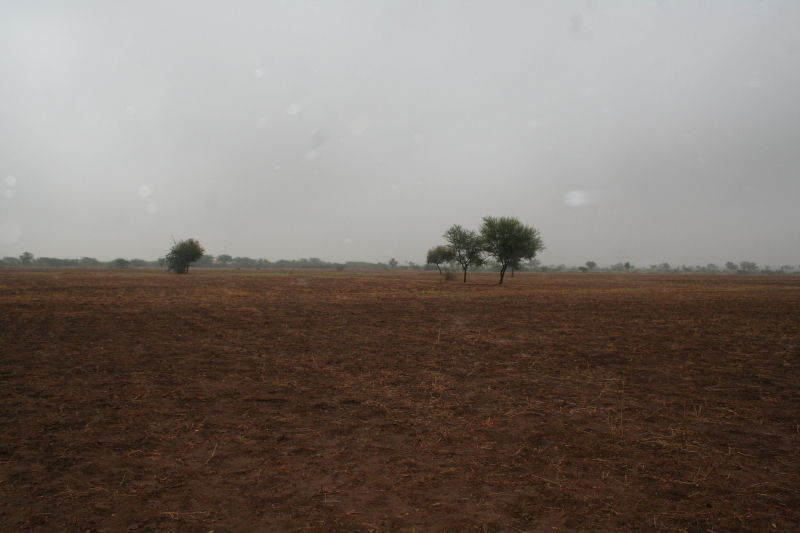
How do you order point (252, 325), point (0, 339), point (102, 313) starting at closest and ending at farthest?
point (0, 339), point (252, 325), point (102, 313)

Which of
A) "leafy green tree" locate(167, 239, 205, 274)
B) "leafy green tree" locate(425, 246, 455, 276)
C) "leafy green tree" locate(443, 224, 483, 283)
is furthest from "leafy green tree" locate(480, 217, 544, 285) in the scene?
"leafy green tree" locate(167, 239, 205, 274)

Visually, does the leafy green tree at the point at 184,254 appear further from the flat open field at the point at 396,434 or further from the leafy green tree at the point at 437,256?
the flat open field at the point at 396,434

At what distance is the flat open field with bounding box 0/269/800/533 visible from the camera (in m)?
4.01

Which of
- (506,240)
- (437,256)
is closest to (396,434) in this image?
(506,240)

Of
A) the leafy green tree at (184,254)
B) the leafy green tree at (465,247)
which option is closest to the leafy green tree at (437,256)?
the leafy green tree at (465,247)

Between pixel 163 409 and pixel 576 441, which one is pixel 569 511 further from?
pixel 163 409

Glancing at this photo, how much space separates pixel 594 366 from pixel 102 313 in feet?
62.8

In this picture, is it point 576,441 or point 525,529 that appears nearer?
point 525,529

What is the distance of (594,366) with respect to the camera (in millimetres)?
9789

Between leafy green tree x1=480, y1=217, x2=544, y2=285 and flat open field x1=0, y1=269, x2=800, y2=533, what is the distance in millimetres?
32980

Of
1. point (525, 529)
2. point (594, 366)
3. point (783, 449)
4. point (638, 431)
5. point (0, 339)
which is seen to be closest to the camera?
point (525, 529)

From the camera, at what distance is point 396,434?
19.4 feet

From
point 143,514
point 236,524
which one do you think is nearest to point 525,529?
point 236,524

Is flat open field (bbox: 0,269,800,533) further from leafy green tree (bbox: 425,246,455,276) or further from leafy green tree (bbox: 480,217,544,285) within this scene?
leafy green tree (bbox: 425,246,455,276)
